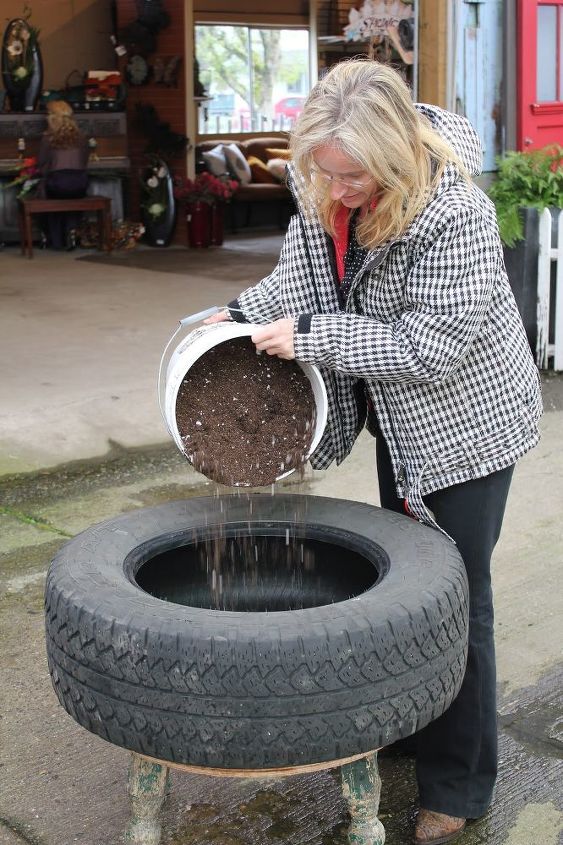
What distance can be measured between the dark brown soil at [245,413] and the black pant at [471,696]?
0.33 metres

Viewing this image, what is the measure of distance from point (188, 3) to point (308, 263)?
1031 cm

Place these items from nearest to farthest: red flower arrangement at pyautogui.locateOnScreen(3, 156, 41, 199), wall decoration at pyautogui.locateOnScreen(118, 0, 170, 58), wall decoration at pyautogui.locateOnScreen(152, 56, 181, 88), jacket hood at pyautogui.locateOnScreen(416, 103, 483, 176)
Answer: jacket hood at pyautogui.locateOnScreen(416, 103, 483, 176), red flower arrangement at pyautogui.locateOnScreen(3, 156, 41, 199), wall decoration at pyautogui.locateOnScreen(118, 0, 170, 58), wall decoration at pyautogui.locateOnScreen(152, 56, 181, 88)

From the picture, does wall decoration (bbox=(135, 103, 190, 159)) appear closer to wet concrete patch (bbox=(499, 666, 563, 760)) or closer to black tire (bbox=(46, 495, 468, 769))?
wet concrete patch (bbox=(499, 666, 563, 760))

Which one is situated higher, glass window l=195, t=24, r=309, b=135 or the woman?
glass window l=195, t=24, r=309, b=135

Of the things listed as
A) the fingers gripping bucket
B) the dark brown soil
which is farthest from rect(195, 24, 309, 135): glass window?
the fingers gripping bucket

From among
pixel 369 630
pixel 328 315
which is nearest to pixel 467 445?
pixel 328 315

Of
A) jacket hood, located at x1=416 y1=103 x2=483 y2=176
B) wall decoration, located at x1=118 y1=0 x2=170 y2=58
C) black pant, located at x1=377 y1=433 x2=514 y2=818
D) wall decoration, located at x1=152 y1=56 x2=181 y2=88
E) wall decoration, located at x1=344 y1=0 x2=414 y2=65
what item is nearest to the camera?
jacket hood, located at x1=416 y1=103 x2=483 y2=176

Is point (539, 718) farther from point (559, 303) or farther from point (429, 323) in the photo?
point (559, 303)

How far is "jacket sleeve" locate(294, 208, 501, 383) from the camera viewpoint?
212cm

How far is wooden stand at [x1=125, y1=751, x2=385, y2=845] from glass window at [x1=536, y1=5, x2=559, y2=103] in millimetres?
5958

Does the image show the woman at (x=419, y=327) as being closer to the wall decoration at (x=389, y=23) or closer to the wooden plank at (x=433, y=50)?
the wooden plank at (x=433, y=50)

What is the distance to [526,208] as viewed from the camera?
21.2 ft

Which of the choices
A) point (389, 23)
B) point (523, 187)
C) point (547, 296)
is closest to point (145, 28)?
point (389, 23)

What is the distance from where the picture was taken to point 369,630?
1.90 m
